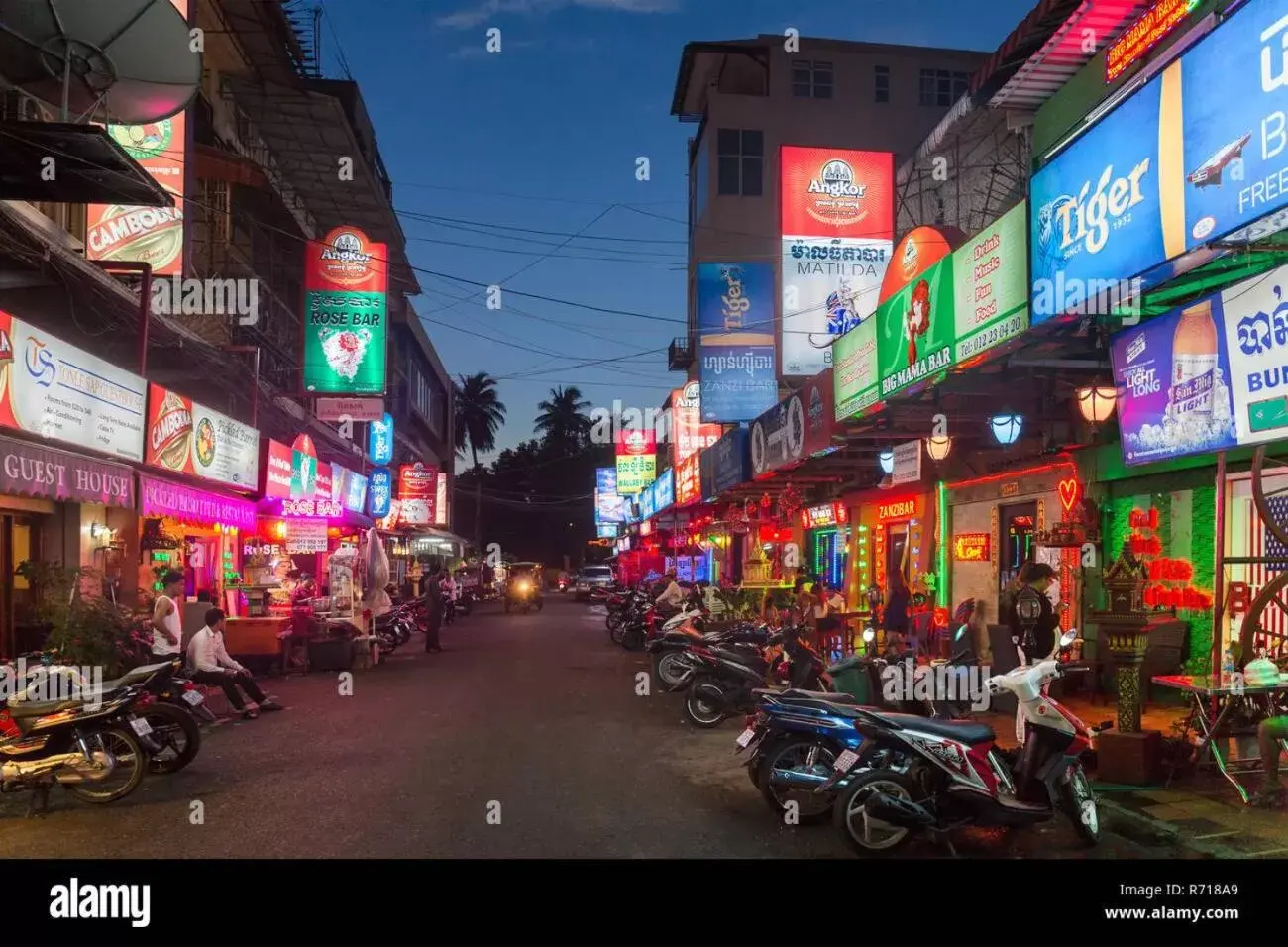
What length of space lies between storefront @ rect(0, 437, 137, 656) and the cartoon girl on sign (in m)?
9.63

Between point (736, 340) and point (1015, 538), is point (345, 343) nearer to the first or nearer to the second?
point (736, 340)

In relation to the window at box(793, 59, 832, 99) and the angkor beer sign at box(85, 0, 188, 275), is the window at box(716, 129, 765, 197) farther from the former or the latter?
the angkor beer sign at box(85, 0, 188, 275)

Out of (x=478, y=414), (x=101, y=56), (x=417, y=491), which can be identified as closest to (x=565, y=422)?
(x=478, y=414)

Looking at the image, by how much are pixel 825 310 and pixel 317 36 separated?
15543 millimetres

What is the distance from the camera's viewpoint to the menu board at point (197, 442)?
14.2 metres

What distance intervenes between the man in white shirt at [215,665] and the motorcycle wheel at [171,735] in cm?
238

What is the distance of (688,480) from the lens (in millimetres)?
30750

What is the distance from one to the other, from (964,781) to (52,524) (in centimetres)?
1323

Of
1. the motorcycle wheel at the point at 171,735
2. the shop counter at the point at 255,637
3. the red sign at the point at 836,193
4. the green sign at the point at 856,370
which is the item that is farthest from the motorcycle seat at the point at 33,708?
the red sign at the point at 836,193

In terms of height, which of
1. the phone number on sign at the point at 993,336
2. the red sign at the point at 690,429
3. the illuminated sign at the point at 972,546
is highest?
the red sign at the point at 690,429

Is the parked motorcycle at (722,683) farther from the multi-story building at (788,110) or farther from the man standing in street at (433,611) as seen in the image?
the multi-story building at (788,110)

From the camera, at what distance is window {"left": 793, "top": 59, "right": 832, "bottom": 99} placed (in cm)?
4288

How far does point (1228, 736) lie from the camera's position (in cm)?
823
